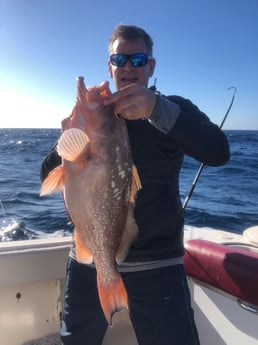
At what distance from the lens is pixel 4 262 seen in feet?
10.5

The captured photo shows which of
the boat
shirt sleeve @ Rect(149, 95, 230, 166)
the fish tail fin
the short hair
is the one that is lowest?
the boat

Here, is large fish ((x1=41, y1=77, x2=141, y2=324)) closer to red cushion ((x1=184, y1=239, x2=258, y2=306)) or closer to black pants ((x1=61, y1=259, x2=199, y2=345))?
black pants ((x1=61, y1=259, x2=199, y2=345))

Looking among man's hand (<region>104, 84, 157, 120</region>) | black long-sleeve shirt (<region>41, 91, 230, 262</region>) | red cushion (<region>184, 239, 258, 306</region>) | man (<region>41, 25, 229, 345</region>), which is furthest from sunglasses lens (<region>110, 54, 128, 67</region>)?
red cushion (<region>184, 239, 258, 306</region>)

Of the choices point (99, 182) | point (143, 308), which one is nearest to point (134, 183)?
point (99, 182)

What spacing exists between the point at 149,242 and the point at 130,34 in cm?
145

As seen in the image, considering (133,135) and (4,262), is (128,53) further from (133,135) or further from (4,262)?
(4,262)

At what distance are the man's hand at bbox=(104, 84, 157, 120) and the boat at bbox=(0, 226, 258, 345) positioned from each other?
54.1 inches

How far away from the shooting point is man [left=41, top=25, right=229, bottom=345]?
2.45 meters

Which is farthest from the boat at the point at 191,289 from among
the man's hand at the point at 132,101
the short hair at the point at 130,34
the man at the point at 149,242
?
the short hair at the point at 130,34

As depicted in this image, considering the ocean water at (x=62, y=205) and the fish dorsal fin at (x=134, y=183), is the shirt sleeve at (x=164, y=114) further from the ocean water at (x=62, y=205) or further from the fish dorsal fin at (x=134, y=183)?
the ocean water at (x=62, y=205)

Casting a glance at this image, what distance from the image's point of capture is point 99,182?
6.64 feet

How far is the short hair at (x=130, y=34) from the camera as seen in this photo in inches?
107

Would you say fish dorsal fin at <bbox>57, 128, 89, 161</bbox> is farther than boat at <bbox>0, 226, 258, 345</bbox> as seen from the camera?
No

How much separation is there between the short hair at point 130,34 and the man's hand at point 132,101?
0.86 meters
